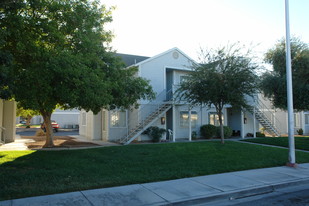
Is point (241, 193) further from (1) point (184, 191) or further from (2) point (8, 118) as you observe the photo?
(2) point (8, 118)

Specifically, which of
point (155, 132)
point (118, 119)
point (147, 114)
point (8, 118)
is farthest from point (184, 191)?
point (8, 118)

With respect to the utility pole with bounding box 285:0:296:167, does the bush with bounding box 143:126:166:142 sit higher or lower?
lower

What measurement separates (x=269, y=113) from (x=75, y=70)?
72.0ft

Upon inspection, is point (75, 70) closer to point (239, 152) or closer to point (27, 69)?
point (27, 69)

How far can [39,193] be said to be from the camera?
6176 mm

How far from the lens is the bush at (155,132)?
18016mm

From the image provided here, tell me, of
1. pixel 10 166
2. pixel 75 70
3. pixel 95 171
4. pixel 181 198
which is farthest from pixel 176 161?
pixel 10 166

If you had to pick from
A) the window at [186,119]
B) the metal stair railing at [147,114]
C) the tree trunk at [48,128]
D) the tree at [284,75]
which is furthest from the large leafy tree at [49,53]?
the tree at [284,75]

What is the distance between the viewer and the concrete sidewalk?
5.71 m

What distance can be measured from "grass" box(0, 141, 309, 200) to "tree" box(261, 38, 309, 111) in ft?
17.2

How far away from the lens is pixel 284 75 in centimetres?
1659

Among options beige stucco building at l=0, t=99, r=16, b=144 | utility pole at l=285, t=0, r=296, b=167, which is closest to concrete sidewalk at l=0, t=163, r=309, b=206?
utility pole at l=285, t=0, r=296, b=167

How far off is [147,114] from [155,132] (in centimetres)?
167

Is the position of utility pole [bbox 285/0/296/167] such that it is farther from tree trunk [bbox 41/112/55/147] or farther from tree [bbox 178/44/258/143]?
tree trunk [bbox 41/112/55/147]
